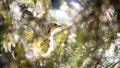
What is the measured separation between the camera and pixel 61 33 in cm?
195

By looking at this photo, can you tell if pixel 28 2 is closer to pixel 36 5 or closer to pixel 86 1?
pixel 36 5

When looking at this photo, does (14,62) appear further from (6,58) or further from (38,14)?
(38,14)

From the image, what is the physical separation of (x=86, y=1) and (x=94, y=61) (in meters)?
0.35

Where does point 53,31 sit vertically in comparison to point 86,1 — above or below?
below

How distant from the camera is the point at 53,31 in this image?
196 centimetres

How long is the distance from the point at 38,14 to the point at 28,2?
0.29 ft

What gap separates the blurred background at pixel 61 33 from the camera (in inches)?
76.3

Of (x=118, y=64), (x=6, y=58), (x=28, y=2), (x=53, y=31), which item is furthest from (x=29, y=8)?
(x=118, y=64)

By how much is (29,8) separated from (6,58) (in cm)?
33

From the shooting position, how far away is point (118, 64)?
195 centimetres

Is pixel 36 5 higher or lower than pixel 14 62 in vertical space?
higher

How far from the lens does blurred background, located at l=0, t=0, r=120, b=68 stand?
6.36ft

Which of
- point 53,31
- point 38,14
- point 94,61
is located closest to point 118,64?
point 94,61

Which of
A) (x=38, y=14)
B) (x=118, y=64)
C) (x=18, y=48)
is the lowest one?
(x=118, y=64)
